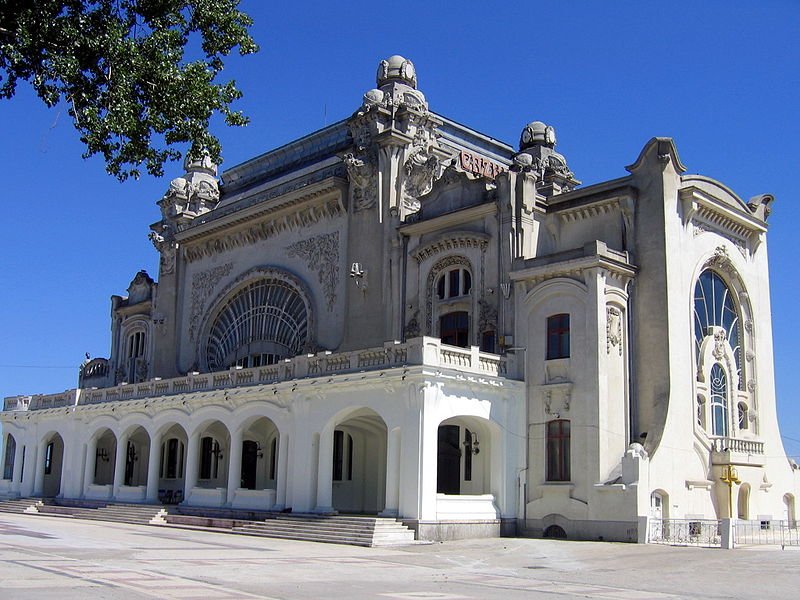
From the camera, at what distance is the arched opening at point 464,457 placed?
33.6 m

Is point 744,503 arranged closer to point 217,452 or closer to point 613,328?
point 613,328

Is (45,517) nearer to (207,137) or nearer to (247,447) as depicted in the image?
(247,447)

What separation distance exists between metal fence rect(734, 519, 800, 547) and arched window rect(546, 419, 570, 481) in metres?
5.83

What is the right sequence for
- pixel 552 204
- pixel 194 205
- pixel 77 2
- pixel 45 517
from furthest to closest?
pixel 194 205 < pixel 45 517 < pixel 552 204 < pixel 77 2

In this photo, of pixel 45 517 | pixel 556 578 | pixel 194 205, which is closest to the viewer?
pixel 556 578

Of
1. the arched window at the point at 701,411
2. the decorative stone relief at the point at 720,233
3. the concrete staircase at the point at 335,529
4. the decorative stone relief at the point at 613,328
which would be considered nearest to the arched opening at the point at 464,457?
the concrete staircase at the point at 335,529

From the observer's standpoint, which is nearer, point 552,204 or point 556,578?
point 556,578

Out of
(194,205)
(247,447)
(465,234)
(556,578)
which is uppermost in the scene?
(194,205)

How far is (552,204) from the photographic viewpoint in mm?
36562

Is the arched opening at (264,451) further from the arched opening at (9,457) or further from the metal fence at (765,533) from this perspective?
the metal fence at (765,533)

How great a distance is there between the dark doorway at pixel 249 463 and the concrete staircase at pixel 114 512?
173 inches

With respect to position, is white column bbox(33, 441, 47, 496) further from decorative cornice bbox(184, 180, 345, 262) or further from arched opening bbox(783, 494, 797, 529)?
arched opening bbox(783, 494, 797, 529)

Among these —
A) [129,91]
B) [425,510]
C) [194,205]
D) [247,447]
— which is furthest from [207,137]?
[194,205]

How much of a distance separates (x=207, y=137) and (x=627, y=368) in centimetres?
2139
